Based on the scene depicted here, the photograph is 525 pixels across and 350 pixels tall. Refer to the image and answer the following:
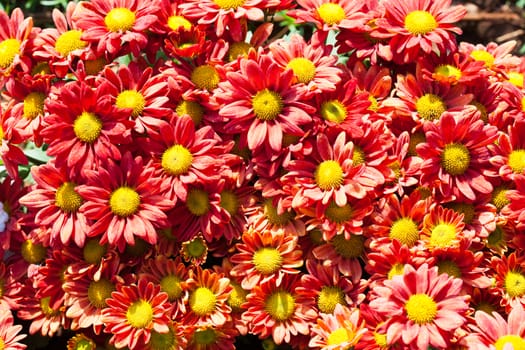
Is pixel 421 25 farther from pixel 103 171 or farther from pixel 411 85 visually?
pixel 103 171

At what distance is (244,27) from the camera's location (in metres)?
2.15

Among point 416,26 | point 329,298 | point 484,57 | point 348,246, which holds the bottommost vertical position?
point 329,298

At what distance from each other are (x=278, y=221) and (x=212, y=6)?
70cm

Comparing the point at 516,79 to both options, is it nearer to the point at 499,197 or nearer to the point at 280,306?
the point at 499,197

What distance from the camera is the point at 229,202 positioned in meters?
2.06

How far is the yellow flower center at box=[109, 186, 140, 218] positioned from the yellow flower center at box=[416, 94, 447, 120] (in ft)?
2.95

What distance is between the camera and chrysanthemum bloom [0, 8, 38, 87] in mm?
2086

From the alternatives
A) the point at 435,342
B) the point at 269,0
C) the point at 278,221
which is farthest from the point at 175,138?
the point at 435,342

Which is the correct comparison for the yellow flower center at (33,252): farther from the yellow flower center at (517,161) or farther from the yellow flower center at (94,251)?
the yellow flower center at (517,161)

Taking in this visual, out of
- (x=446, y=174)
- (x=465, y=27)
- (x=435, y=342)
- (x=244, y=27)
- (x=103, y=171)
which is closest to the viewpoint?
(x=435, y=342)

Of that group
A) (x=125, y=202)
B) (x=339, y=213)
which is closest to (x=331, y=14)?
(x=339, y=213)

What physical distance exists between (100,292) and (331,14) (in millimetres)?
1117

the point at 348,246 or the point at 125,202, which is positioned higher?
the point at 125,202

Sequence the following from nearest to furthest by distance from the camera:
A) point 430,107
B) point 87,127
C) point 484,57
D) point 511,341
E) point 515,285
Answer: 1. point 511,341
2. point 87,127
3. point 515,285
4. point 430,107
5. point 484,57
